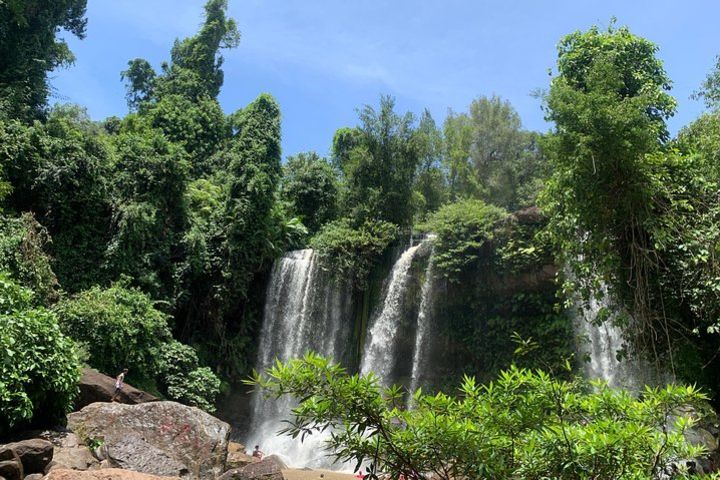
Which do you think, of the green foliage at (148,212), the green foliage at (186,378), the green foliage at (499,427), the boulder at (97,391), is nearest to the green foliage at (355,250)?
the green foliage at (148,212)

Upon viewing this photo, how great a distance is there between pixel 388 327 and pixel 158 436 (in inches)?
374

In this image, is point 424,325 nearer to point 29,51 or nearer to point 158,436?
point 158,436

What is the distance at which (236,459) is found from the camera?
1143 centimetres

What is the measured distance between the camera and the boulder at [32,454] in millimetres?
7198

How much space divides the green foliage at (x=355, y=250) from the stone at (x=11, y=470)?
12752 millimetres

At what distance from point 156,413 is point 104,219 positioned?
9.87m

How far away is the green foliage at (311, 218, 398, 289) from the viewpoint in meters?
19.2

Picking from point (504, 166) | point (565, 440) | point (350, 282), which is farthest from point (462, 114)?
point (565, 440)

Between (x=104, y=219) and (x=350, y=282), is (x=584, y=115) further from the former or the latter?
(x=104, y=219)

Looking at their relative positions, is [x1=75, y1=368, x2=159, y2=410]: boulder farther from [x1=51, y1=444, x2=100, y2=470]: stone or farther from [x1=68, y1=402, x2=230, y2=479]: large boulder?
[x1=51, y1=444, x2=100, y2=470]: stone

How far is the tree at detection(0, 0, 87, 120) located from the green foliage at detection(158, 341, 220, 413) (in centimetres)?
988

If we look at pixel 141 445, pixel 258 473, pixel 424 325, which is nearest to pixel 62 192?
pixel 141 445

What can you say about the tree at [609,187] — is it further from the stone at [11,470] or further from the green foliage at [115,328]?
the green foliage at [115,328]

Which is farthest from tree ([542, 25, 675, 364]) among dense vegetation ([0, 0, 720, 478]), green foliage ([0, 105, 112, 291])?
green foliage ([0, 105, 112, 291])
